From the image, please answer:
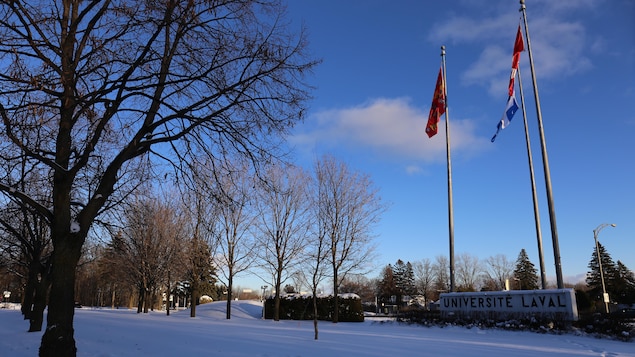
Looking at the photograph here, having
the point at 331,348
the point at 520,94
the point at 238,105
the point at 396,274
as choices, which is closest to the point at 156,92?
the point at 238,105

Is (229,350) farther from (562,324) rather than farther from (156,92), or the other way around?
(562,324)

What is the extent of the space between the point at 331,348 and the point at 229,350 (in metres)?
2.50

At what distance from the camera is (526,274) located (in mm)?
69812

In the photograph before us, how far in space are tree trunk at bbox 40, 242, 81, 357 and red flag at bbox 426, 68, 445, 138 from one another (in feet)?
61.2

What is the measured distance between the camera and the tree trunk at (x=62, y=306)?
732cm

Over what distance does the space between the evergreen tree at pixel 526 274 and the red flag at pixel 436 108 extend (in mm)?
54823

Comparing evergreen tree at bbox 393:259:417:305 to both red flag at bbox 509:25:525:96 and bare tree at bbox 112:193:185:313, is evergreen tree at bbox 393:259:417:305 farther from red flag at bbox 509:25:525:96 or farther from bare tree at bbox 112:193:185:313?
red flag at bbox 509:25:525:96

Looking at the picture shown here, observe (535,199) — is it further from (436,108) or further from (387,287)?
(387,287)

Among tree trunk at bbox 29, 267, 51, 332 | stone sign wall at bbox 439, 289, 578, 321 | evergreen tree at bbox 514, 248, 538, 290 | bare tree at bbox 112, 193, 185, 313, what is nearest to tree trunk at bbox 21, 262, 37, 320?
tree trunk at bbox 29, 267, 51, 332

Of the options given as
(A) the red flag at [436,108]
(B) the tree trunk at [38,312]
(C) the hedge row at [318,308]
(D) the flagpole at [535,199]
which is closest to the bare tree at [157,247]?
(C) the hedge row at [318,308]

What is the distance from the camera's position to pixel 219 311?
32.6 m

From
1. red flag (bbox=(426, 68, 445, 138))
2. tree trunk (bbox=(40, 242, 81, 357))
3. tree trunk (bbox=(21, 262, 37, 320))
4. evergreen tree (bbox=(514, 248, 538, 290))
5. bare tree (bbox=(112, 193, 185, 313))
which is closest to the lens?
tree trunk (bbox=(40, 242, 81, 357))

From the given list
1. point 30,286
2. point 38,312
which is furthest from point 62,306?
point 30,286

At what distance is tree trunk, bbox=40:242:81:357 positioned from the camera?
7316mm
